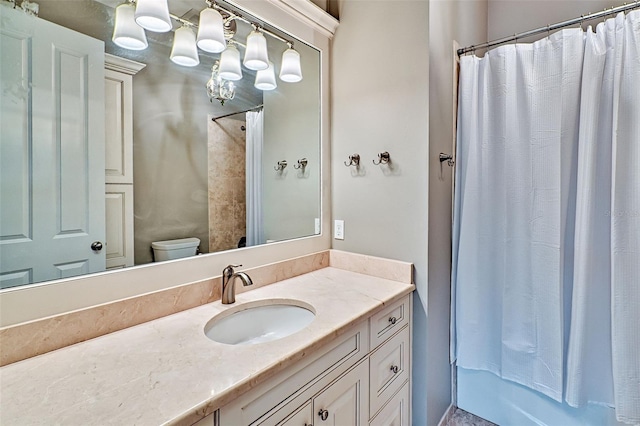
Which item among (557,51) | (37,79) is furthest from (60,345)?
(557,51)

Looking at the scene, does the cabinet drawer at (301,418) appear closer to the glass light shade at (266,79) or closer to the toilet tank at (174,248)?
the toilet tank at (174,248)

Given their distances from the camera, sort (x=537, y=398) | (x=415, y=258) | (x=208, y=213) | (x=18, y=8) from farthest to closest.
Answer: (x=537, y=398) → (x=415, y=258) → (x=208, y=213) → (x=18, y=8)

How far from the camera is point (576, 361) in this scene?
1.40 meters

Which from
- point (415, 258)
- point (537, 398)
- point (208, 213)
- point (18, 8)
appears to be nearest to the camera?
point (18, 8)

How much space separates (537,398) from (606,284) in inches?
29.0

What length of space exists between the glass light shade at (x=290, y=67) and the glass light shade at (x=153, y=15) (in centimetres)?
Result: 66

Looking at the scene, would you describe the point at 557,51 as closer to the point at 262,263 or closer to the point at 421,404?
the point at 262,263

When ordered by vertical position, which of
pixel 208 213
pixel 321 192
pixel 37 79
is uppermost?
pixel 37 79

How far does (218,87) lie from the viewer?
1391 millimetres

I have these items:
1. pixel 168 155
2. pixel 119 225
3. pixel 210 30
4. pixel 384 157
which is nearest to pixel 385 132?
pixel 384 157

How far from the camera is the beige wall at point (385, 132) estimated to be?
1.51 m

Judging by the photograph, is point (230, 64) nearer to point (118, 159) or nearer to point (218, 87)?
point (218, 87)

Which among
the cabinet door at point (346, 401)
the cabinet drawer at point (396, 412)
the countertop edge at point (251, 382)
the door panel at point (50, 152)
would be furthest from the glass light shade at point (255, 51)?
the cabinet drawer at point (396, 412)

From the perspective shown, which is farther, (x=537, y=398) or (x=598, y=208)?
(x=537, y=398)
